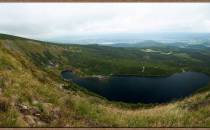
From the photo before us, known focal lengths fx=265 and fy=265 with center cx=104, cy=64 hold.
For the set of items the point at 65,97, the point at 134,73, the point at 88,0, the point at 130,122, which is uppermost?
the point at 88,0

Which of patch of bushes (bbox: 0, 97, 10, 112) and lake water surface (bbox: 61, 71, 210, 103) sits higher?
patch of bushes (bbox: 0, 97, 10, 112)

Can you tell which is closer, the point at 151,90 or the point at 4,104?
the point at 4,104

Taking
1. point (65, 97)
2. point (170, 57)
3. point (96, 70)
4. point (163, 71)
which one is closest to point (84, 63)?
point (96, 70)

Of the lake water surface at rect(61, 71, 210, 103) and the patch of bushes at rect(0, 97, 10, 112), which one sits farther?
the lake water surface at rect(61, 71, 210, 103)

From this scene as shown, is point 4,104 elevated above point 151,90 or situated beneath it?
elevated above

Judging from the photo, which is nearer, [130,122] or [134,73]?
[130,122]

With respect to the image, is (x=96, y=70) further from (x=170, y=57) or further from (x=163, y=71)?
(x=170, y=57)

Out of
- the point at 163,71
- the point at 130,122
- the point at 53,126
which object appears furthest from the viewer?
the point at 163,71

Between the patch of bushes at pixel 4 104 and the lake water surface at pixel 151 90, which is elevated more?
the patch of bushes at pixel 4 104

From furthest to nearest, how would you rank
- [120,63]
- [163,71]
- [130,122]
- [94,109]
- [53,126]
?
[120,63] → [163,71] → [94,109] → [130,122] → [53,126]

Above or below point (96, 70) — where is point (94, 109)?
above

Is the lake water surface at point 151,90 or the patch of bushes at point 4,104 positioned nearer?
the patch of bushes at point 4,104
